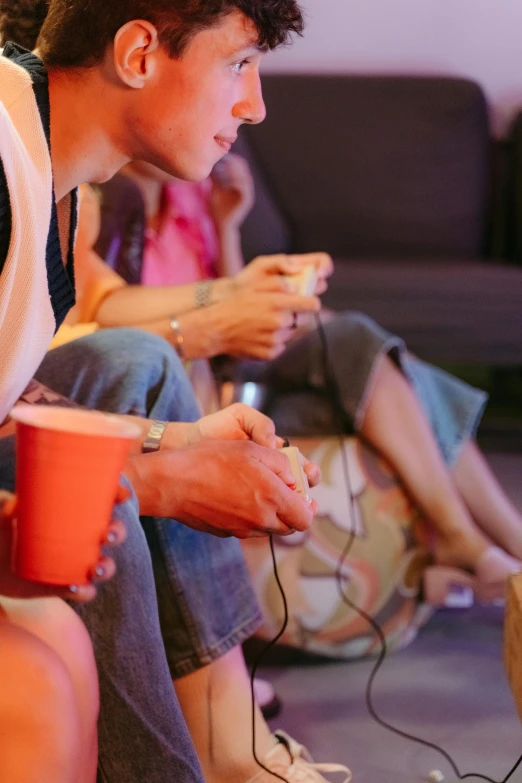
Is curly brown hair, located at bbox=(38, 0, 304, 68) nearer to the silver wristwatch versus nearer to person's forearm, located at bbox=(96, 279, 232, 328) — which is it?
the silver wristwatch

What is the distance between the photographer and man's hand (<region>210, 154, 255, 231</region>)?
73.5 inches

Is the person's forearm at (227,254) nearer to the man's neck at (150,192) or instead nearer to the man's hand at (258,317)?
the man's neck at (150,192)

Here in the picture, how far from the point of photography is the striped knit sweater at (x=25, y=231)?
82cm

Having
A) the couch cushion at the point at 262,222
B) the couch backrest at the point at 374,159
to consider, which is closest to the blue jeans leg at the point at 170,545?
the couch cushion at the point at 262,222

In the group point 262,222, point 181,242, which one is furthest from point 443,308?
point 181,242

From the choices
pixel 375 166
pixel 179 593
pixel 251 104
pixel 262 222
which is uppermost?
pixel 251 104

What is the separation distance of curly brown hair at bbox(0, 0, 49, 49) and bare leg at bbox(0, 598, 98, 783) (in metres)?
0.65

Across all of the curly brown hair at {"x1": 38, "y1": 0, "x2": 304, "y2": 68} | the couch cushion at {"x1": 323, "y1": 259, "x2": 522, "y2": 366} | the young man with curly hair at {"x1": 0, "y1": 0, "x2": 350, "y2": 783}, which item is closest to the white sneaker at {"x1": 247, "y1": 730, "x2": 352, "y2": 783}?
the young man with curly hair at {"x1": 0, "y1": 0, "x2": 350, "y2": 783}

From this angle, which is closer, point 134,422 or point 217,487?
point 217,487

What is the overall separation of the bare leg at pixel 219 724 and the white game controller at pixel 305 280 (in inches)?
23.6

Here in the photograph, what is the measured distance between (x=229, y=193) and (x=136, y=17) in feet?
3.15

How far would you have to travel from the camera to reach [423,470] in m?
1.58

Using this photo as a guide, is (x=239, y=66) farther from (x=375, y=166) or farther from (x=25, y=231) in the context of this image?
(x=375, y=166)

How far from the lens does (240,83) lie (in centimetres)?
101
